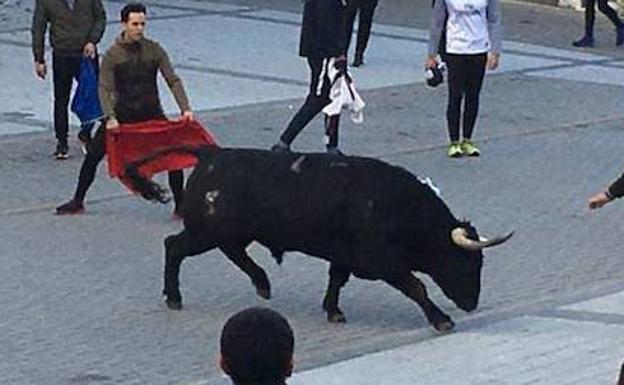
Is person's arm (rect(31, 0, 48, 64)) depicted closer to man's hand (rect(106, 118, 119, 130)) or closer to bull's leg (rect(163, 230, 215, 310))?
man's hand (rect(106, 118, 119, 130))

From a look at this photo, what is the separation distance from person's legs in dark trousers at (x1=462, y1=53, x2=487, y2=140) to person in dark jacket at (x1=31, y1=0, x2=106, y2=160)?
9.58 ft

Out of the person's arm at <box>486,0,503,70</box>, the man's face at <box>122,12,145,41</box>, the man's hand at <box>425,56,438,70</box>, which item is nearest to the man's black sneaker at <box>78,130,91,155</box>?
the man's face at <box>122,12,145,41</box>

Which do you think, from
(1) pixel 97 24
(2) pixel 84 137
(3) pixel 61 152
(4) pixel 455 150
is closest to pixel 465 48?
(4) pixel 455 150

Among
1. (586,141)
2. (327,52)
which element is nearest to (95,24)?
(327,52)

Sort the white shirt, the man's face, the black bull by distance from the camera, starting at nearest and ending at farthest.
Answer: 1. the black bull
2. the man's face
3. the white shirt

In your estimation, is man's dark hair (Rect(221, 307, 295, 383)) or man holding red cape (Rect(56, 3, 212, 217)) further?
man holding red cape (Rect(56, 3, 212, 217))

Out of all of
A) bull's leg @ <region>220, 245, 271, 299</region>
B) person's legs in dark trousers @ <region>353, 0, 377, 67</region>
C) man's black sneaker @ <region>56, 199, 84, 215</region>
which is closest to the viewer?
bull's leg @ <region>220, 245, 271, 299</region>

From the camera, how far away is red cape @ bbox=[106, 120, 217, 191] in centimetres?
1164

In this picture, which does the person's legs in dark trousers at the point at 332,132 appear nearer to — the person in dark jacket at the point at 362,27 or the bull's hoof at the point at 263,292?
the bull's hoof at the point at 263,292

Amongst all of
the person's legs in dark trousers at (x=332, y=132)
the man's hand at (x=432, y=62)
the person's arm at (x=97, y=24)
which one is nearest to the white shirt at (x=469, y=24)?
the man's hand at (x=432, y=62)

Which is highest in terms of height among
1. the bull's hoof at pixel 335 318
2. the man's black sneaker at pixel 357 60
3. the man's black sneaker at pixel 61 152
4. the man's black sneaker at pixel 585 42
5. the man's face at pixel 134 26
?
the man's face at pixel 134 26

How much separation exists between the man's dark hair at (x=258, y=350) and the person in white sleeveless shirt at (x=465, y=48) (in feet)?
32.7

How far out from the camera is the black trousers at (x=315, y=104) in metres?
14.6

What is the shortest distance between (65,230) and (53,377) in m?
3.57
